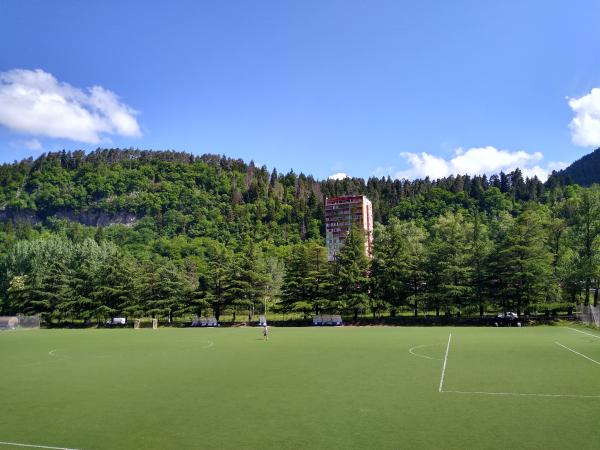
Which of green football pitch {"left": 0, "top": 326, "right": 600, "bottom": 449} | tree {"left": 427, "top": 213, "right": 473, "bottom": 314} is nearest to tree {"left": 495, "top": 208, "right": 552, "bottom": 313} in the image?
tree {"left": 427, "top": 213, "right": 473, "bottom": 314}

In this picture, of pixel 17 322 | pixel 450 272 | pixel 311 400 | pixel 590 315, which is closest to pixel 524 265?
pixel 450 272

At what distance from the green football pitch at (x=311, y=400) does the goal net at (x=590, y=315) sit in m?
20.3

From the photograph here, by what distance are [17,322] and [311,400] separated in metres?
63.1

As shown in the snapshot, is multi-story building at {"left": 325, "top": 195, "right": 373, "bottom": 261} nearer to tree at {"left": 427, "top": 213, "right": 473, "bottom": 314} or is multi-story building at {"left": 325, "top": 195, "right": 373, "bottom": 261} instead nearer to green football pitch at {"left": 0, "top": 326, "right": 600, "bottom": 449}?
tree at {"left": 427, "top": 213, "right": 473, "bottom": 314}

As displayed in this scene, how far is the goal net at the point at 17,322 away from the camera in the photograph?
63312 mm

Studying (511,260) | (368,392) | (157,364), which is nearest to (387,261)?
(511,260)

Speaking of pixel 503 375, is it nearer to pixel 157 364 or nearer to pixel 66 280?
pixel 157 364

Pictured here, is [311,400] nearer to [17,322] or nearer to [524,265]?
[524,265]

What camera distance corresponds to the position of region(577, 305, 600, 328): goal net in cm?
4434

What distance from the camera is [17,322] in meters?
65.4

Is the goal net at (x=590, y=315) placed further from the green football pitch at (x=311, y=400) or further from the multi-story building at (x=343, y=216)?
the multi-story building at (x=343, y=216)

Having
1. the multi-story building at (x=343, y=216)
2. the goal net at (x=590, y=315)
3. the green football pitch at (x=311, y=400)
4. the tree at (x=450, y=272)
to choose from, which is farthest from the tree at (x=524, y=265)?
the multi-story building at (x=343, y=216)

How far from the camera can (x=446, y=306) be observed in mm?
59875

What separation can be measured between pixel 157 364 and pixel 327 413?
46.3 feet
